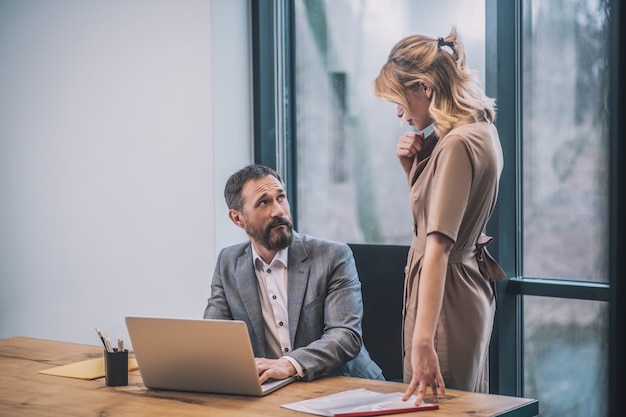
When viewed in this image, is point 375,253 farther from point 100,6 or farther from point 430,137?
point 100,6

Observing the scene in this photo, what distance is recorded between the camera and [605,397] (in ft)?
10.2

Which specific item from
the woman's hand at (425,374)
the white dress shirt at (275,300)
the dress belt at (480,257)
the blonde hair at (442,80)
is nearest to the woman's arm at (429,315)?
the woman's hand at (425,374)

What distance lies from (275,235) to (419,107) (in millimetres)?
718

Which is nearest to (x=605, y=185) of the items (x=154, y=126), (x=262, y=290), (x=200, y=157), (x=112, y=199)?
(x=262, y=290)

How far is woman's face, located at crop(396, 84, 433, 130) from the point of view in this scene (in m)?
2.34

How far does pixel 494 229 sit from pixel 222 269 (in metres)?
1.08

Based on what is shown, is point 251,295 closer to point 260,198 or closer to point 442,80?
point 260,198

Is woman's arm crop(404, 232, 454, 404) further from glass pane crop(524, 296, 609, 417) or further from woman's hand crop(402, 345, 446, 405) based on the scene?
glass pane crop(524, 296, 609, 417)

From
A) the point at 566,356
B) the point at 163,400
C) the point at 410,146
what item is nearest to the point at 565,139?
the point at 566,356

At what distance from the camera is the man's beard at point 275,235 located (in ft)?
9.15

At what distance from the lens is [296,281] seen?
108 inches

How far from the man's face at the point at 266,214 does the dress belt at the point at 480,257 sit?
576 mm

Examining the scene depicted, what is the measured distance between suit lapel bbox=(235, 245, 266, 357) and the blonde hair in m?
0.82

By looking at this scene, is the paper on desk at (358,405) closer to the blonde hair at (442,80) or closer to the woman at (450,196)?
the woman at (450,196)
